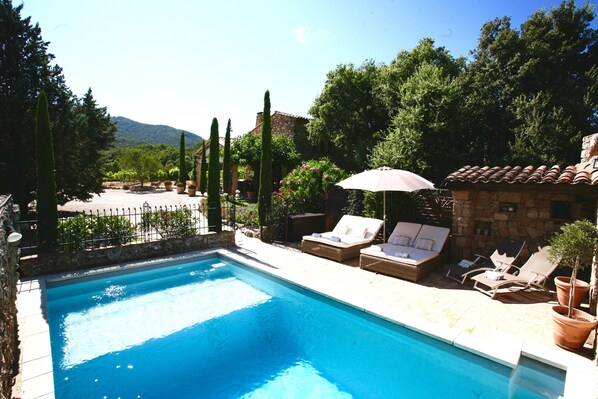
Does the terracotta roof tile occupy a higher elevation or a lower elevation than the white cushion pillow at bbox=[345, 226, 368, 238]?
higher

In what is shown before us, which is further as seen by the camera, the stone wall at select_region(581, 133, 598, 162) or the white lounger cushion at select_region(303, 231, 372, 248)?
the white lounger cushion at select_region(303, 231, 372, 248)

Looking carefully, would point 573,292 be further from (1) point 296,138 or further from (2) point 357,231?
(1) point 296,138

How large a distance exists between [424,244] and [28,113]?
45.8ft

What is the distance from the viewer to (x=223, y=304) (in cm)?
670

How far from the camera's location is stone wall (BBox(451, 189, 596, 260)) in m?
7.05

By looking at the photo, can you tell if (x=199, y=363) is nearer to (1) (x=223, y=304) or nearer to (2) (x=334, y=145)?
(1) (x=223, y=304)

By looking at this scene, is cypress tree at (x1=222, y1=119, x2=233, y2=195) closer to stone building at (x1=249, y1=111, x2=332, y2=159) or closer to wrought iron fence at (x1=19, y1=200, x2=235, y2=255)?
stone building at (x1=249, y1=111, x2=332, y2=159)

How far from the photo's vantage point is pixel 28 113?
10.3 meters

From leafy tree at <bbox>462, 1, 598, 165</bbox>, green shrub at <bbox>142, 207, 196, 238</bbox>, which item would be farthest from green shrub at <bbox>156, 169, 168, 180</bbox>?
leafy tree at <bbox>462, 1, 598, 165</bbox>

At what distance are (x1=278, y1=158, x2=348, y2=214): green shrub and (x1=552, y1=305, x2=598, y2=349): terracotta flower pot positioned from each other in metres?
8.64

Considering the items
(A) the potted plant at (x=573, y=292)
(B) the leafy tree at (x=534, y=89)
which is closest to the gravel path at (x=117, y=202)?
(A) the potted plant at (x=573, y=292)

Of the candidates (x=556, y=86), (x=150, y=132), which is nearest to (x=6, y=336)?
(x=556, y=86)

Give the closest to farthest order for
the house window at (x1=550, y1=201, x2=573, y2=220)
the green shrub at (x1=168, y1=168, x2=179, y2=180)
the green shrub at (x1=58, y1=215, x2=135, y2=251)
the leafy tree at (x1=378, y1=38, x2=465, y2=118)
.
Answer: the house window at (x1=550, y1=201, x2=573, y2=220)
the green shrub at (x1=58, y1=215, x2=135, y2=251)
the leafy tree at (x1=378, y1=38, x2=465, y2=118)
the green shrub at (x1=168, y1=168, x2=179, y2=180)

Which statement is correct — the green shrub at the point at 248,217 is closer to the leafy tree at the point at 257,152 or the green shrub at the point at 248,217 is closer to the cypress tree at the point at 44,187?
the leafy tree at the point at 257,152
